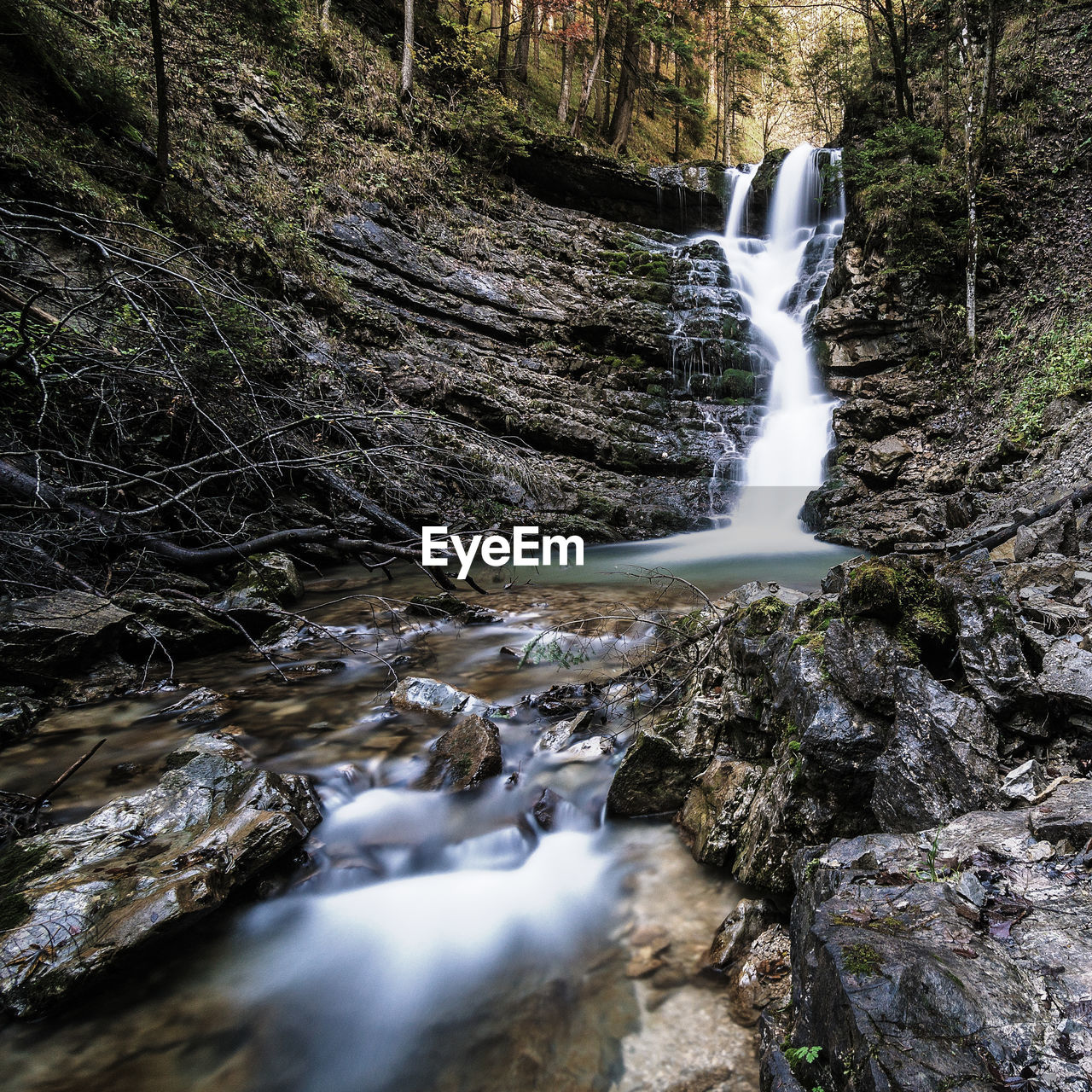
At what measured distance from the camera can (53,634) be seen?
434 centimetres

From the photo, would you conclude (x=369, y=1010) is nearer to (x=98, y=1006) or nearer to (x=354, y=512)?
(x=98, y=1006)

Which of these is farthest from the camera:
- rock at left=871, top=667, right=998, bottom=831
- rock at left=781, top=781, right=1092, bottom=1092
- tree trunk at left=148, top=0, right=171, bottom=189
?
tree trunk at left=148, top=0, right=171, bottom=189

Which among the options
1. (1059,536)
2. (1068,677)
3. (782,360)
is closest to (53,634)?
(1068,677)

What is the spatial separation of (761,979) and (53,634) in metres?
5.20

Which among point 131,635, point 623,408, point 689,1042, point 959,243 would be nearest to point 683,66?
point 959,243

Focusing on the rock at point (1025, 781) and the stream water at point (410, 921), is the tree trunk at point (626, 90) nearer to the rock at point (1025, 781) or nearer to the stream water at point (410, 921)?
the stream water at point (410, 921)

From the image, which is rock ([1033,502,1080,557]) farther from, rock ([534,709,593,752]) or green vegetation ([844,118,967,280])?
green vegetation ([844,118,967,280])

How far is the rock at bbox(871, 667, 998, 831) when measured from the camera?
80.9 inches

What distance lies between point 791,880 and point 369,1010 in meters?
1.97

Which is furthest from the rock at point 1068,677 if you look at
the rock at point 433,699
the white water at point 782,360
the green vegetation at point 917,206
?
the green vegetation at point 917,206

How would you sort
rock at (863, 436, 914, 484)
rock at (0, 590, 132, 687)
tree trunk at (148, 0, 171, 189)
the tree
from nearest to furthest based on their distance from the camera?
rock at (0, 590, 132, 687)
tree trunk at (148, 0, 171, 189)
rock at (863, 436, 914, 484)
the tree

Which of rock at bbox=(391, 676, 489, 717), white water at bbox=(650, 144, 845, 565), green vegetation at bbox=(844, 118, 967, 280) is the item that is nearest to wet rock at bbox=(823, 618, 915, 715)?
rock at bbox=(391, 676, 489, 717)

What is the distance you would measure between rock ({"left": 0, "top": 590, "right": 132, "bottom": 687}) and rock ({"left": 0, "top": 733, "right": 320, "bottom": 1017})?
5.94 feet

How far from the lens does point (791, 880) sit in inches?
102
